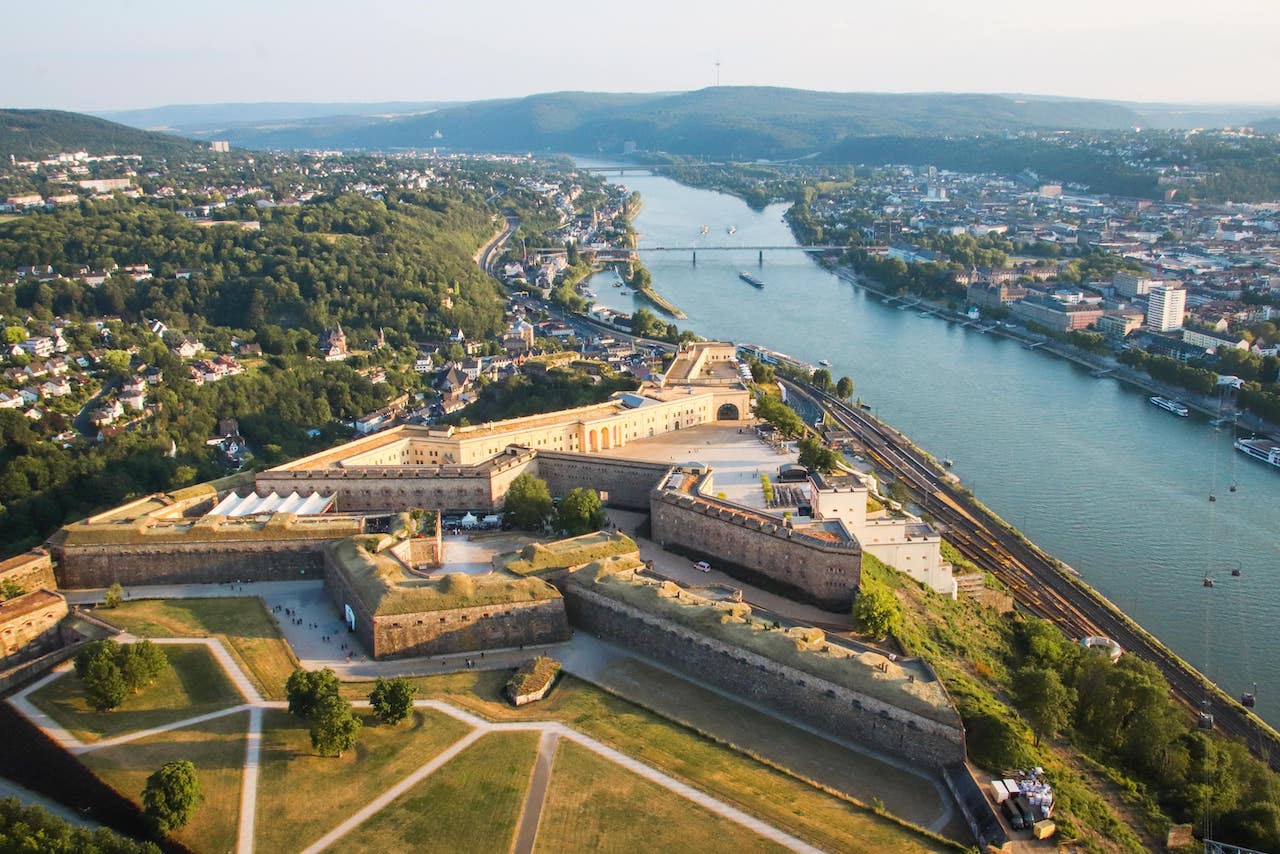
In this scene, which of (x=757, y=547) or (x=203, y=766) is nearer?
(x=203, y=766)

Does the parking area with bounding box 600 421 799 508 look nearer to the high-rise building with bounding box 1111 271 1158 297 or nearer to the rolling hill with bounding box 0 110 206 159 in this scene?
the high-rise building with bounding box 1111 271 1158 297

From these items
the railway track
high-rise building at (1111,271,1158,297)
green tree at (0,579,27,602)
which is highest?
high-rise building at (1111,271,1158,297)

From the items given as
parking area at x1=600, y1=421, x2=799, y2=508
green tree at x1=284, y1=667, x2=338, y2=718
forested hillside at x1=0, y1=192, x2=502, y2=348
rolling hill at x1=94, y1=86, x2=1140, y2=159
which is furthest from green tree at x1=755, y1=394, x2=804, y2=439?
rolling hill at x1=94, y1=86, x2=1140, y2=159

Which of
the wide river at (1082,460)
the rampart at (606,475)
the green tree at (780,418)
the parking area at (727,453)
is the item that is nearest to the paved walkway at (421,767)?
the parking area at (727,453)

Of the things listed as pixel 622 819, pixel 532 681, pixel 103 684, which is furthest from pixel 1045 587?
pixel 103 684

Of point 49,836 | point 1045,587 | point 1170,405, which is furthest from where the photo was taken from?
point 1170,405

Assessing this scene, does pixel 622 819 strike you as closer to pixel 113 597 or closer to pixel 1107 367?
pixel 113 597

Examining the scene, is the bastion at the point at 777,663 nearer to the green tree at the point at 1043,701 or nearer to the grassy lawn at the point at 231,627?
the green tree at the point at 1043,701
